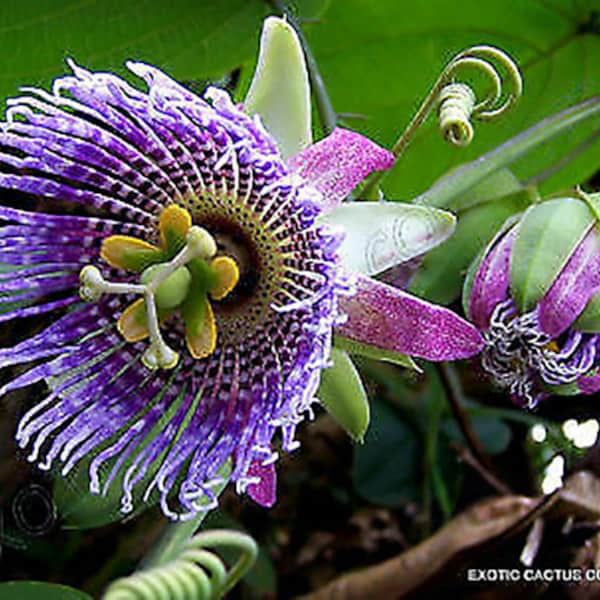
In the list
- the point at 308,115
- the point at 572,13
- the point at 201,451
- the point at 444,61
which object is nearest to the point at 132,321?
the point at 201,451

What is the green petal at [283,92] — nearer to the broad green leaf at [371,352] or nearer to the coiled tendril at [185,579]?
the broad green leaf at [371,352]

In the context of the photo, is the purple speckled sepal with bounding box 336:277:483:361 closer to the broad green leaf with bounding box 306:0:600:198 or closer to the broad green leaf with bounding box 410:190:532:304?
the broad green leaf with bounding box 410:190:532:304

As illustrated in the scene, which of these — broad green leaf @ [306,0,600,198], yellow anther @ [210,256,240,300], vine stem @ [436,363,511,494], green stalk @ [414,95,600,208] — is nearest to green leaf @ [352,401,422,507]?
vine stem @ [436,363,511,494]

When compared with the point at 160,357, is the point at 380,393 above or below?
below

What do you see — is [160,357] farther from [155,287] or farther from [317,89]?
[317,89]

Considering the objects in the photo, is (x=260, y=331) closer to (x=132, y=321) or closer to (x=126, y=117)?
(x=132, y=321)

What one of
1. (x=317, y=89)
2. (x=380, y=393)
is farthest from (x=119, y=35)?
(x=380, y=393)
